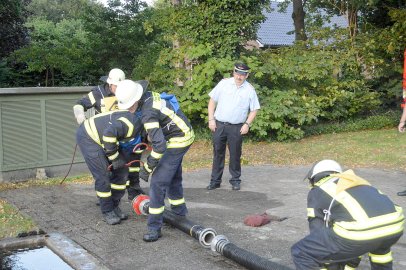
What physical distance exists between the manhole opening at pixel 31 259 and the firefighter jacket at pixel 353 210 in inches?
102

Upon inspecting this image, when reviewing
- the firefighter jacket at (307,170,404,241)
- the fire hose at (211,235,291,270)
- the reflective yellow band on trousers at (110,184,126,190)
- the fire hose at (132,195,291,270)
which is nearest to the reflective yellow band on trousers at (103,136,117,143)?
the reflective yellow band on trousers at (110,184,126,190)

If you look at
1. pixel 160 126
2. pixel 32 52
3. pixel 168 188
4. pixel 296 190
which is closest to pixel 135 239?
pixel 168 188

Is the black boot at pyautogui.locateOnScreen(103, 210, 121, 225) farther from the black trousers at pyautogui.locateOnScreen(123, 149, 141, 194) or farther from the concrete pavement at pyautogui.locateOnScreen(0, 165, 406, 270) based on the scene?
the black trousers at pyautogui.locateOnScreen(123, 149, 141, 194)

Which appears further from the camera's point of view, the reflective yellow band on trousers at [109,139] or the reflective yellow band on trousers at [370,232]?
the reflective yellow band on trousers at [109,139]

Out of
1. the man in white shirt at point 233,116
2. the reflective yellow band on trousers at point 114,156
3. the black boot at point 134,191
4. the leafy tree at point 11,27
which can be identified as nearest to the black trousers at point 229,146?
the man in white shirt at point 233,116

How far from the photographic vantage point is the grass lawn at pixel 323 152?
10.4m

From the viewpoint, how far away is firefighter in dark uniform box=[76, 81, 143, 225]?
18.0ft

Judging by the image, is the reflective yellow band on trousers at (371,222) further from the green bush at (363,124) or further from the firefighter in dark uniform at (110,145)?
the green bush at (363,124)

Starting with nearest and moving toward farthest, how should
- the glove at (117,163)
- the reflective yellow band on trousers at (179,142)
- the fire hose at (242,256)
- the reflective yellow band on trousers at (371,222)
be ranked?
the reflective yellow band on trousers at (371,222) < the fire hose at (242,256) < the reflective yellow band on trousers at (179,142) < the glove at (117,163)

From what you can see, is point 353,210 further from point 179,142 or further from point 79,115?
point 79,115

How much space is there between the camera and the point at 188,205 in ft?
23.3

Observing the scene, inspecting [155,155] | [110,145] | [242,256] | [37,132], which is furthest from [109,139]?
[37,132]

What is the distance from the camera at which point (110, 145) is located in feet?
18.2

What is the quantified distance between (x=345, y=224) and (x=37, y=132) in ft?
23.4
